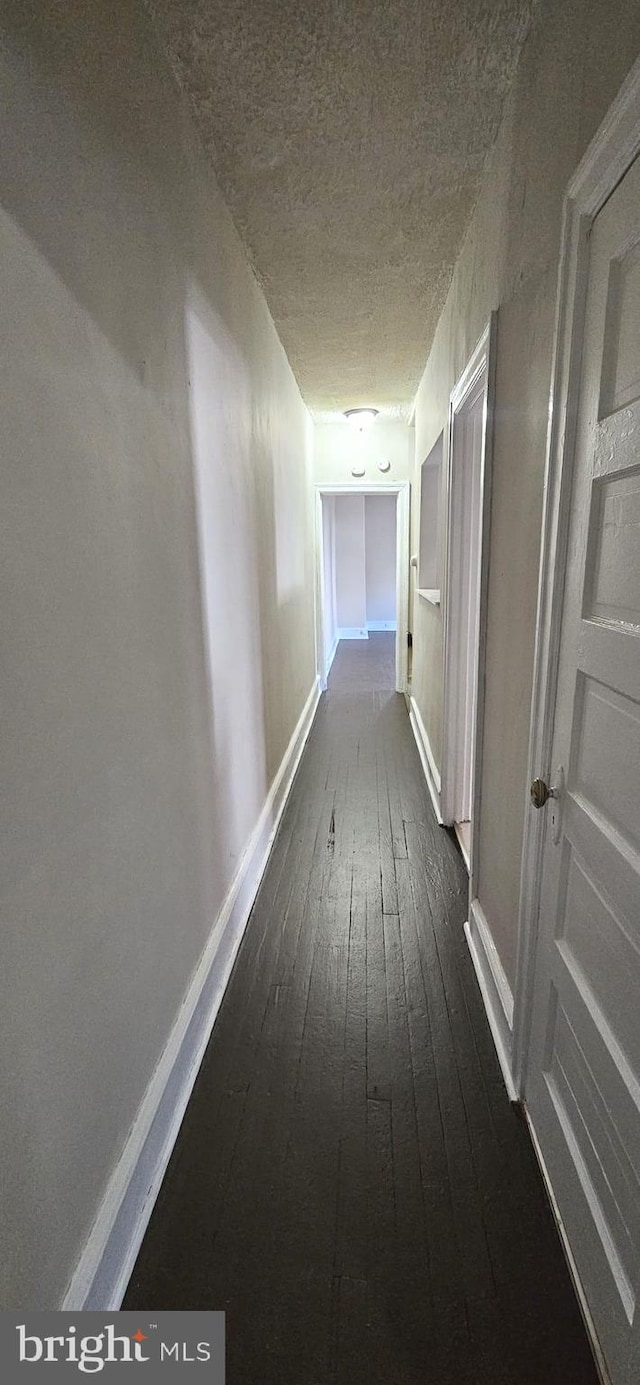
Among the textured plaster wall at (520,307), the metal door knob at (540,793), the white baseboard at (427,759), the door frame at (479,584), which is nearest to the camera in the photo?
the textured plaster wall at (520,307)

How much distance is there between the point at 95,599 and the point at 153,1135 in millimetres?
1164

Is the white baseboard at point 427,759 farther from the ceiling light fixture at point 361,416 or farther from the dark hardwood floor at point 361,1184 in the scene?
the ceiling light fixture at point 361,416

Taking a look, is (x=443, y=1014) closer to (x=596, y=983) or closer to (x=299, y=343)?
(x=596, y=983)

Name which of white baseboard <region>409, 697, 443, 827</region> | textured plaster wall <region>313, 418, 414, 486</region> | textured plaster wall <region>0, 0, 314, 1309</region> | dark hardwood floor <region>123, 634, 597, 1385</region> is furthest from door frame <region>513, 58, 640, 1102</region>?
textured plaster wall <region>313, 418, 414, 486</region>

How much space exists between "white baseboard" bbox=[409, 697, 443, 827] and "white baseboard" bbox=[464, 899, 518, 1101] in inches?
37.9

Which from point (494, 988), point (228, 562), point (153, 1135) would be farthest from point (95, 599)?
point (494, 988)

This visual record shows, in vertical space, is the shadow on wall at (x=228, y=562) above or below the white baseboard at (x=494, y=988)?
above

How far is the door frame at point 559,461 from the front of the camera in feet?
2.57

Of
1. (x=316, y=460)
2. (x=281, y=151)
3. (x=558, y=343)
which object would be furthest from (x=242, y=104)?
(x=316, y=460)

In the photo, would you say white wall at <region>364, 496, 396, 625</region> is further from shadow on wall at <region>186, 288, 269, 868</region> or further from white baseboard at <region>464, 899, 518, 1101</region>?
white baseboard at <region>464, 899, 518, 1101</region>

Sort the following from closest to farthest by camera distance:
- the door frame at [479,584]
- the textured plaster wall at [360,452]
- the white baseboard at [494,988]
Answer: the white baseboard at [494,988]
the door frame at [479,584]
the textured plaster wall at [360,452]

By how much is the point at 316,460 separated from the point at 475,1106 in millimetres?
4995

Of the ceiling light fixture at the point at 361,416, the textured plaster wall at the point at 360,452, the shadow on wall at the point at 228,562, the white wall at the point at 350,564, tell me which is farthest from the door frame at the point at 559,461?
the white wall at the point at 350,564

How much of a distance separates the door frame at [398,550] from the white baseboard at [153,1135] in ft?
11.9
